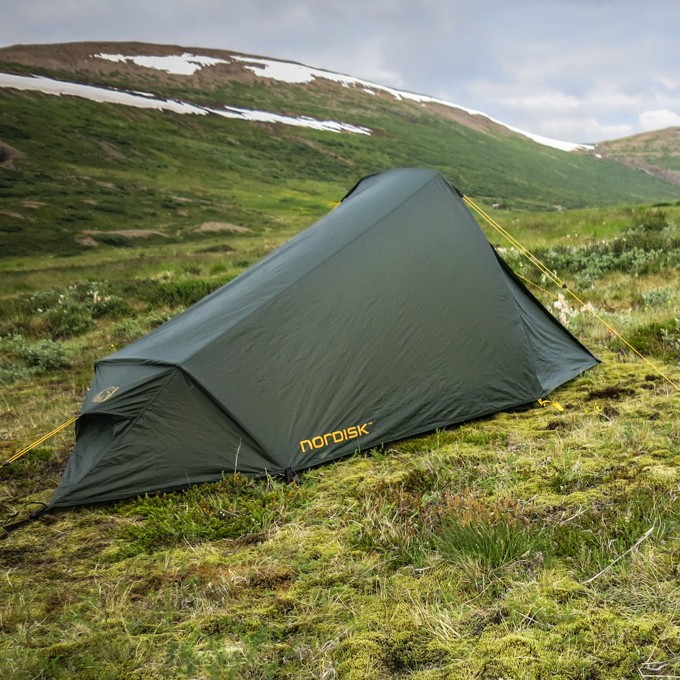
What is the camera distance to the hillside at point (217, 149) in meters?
48.9

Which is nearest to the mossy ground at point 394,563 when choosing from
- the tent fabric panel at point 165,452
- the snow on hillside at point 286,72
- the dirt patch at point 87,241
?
the tent fabric panel at point 165,452

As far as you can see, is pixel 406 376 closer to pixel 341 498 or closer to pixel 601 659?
pixel 341 498

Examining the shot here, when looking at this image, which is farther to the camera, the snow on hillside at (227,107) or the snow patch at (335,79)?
the snow patch at (335,79)

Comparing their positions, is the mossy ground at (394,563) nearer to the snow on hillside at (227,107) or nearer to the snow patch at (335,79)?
the snow on hillside at (227,107)

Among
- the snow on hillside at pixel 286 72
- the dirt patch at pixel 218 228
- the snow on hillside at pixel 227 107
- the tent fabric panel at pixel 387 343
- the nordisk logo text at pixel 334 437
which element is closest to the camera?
the nordisk logo text at pixel 334 437

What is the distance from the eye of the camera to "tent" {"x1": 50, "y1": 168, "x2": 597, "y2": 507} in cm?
500

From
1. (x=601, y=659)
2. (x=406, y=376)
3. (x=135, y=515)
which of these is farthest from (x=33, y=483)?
(x=601, y=659)

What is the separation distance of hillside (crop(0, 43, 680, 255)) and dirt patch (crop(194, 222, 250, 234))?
0.97 m

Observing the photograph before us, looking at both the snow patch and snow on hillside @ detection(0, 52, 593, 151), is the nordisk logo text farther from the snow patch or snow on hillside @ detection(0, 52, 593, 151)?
the snow patch

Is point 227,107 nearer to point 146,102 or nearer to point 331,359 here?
point 146,102

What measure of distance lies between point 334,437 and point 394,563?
184 cm

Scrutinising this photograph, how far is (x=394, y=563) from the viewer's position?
351cm

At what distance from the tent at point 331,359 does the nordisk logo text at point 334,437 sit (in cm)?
1

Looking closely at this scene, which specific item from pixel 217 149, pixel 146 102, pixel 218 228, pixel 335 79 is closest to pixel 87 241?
pixel 218 228
